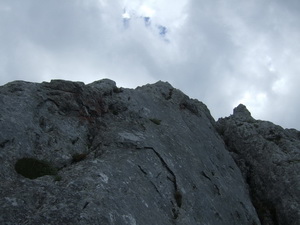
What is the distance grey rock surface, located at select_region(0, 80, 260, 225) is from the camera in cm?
1611

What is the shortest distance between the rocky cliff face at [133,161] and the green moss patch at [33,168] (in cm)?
5

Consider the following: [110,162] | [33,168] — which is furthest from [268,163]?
[33,168]

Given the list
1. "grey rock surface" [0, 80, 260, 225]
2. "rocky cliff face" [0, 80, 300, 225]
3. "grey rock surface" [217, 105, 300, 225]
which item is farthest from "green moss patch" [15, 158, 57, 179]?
"grey rock surface" [217, 105, 300, 225]

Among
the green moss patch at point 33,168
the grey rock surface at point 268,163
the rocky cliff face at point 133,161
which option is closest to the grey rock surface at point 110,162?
the rocky cliff face at point 133,161

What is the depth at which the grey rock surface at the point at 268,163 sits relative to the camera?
27516 mm

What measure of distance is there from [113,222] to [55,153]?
6.48 meters

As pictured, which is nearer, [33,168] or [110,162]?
[33,168]

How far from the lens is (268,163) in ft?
101

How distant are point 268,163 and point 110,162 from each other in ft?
54.3

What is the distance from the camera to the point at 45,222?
14656 millimetres

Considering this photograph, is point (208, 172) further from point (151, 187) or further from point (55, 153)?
point (55, 153)

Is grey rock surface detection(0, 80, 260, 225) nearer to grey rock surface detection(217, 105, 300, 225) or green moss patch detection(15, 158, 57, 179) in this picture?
green moss patch detection(15, 158, 57, 179)

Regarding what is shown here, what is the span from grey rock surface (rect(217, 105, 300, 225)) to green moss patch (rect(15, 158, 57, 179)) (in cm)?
1760

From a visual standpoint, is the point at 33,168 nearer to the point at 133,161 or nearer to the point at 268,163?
the point at 133,161
